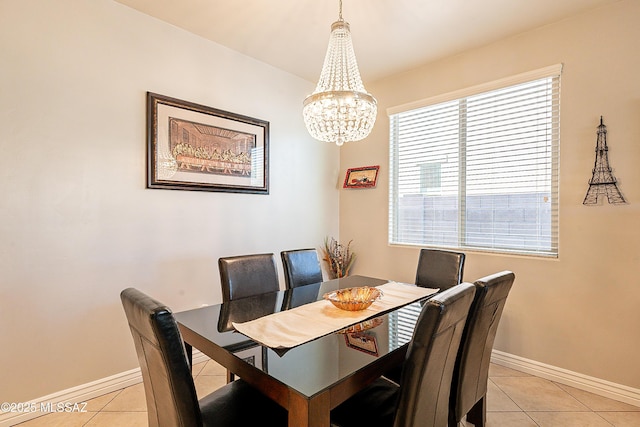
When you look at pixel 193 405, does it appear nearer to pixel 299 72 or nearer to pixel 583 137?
pixel 583 137

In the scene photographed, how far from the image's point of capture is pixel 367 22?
252 cm

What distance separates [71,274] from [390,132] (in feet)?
10.1

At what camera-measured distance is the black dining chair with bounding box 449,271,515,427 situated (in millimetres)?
1423

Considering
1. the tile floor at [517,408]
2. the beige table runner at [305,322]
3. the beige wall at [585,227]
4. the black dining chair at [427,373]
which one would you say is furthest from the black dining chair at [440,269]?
the black dining chair at [427,373]

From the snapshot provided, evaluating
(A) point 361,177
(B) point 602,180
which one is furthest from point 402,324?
(A) point 361,177

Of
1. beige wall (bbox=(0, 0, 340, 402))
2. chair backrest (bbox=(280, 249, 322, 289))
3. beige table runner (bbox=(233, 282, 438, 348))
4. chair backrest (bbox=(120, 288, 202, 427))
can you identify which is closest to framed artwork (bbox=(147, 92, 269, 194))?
beige wall (bbox=(0, 0, 340, 402))

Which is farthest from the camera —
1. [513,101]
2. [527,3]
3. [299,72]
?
[299,72]

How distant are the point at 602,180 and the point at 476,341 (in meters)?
1.70

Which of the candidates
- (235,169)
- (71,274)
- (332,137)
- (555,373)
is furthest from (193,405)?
(555,373)

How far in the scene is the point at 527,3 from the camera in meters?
2.27

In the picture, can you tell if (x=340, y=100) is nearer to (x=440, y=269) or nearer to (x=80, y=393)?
(x=440, y=269)

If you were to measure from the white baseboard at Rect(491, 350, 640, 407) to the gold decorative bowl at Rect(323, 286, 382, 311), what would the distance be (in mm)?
1645

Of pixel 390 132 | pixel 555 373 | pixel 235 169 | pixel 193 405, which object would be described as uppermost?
pixel 390 132

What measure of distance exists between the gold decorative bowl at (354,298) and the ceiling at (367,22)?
1.96 meters
